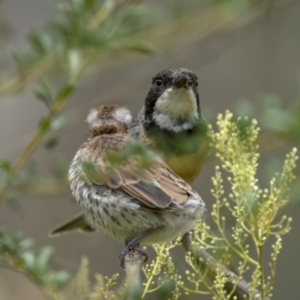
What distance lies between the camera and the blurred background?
312 centimetres

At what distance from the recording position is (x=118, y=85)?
20.1 ft

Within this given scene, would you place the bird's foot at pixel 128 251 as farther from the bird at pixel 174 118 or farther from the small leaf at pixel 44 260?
the bird at pixel 174 118

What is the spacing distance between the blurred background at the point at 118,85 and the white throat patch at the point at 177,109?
198 mm

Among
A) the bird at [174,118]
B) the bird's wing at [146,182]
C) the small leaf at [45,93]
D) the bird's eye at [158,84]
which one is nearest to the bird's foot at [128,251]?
the bird's wing at [146,182]

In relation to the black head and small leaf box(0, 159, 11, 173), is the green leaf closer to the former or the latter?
small leaf box(0, 159, 11, 173)

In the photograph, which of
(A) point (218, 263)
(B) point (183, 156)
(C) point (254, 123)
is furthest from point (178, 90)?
(C) point (254, 123)

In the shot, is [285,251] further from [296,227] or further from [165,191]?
[165,191]

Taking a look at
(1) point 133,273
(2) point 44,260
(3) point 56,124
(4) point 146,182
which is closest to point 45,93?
(3) point 56,124

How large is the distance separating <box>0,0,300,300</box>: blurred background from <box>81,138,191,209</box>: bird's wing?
0.87 feet

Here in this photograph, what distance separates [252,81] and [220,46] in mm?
680

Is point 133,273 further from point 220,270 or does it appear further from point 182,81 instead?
point 182,81

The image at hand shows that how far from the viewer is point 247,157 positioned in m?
2.06

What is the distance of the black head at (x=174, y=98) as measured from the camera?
3.24m

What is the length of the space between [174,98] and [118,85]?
2839 millimetres
